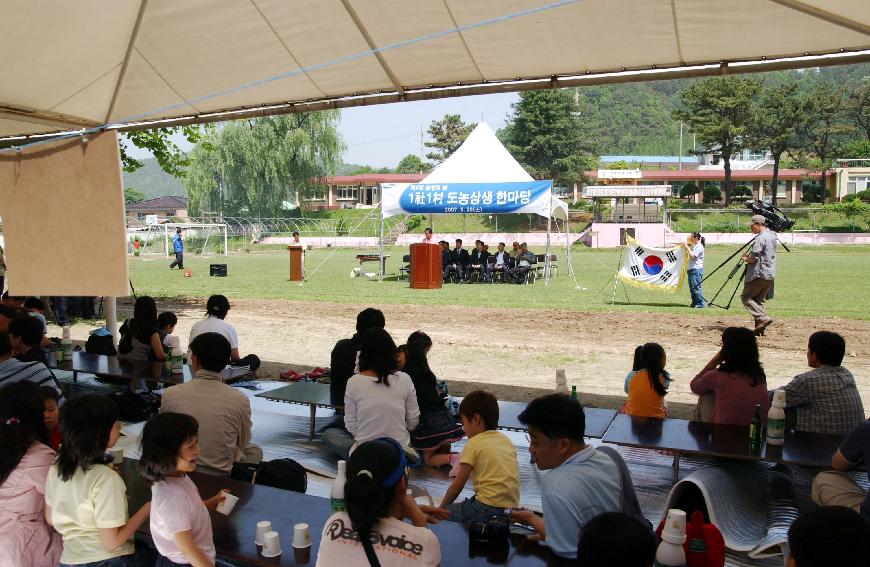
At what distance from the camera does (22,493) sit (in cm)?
302

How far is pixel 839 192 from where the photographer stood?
6366 cm

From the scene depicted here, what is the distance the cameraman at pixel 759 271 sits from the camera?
11633 mm

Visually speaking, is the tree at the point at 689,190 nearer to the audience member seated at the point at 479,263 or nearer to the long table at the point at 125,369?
the audience member seated at the point at 479,263

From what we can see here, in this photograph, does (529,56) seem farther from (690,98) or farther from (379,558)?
(690,98)

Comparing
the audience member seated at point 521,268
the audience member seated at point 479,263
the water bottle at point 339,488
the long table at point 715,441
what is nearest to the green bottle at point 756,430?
the long table at point 715,441

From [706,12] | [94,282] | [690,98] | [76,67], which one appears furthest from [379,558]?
[690,98]

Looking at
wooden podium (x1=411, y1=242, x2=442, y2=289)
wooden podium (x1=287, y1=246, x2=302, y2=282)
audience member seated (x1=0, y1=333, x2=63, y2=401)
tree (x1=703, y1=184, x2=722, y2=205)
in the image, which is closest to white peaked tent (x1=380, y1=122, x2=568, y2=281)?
wooden podium (x1=411, y1=242, x2=442, y2=289)

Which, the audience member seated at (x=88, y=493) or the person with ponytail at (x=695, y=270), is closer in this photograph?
the audience member seated at (x=88, y=493)

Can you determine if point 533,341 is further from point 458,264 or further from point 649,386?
point 458,264

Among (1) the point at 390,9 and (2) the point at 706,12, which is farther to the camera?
(1) the point at 390,9

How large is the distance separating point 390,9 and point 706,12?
213 cm

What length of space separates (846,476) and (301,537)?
2.79 meters

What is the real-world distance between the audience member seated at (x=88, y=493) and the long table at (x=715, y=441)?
9.07 ft

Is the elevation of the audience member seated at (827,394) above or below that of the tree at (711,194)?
below
